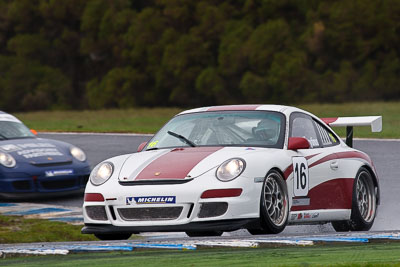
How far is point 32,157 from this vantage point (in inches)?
515

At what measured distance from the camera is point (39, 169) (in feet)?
42.3

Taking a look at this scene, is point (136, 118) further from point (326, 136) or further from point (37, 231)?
point (326, 136)

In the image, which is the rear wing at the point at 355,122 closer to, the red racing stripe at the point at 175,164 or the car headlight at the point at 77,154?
the red racing stripe at the point at 175,164

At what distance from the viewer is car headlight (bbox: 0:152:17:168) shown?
12859 mm

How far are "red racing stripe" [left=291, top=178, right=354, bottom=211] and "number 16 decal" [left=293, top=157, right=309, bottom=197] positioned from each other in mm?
120

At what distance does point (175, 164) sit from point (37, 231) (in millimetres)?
2400

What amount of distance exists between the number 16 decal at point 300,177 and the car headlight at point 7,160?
5.04 m

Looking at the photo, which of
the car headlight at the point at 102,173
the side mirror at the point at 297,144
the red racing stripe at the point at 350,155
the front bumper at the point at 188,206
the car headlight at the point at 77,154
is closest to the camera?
the front bumper at the point at 188,206

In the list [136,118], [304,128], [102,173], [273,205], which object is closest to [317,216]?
[273,205]

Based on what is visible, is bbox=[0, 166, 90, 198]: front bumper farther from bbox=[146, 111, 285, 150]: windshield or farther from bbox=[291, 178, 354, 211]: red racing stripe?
bbox=[291, 178, 354, 211]: red racing stripe

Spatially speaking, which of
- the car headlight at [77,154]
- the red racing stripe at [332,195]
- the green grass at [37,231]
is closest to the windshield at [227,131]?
the red racing stripe at [332,195]

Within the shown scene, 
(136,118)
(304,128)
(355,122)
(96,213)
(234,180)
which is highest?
(304,128)

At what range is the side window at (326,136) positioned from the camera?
995 centimetres

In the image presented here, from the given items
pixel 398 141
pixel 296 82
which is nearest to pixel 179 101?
pixel 296 82
